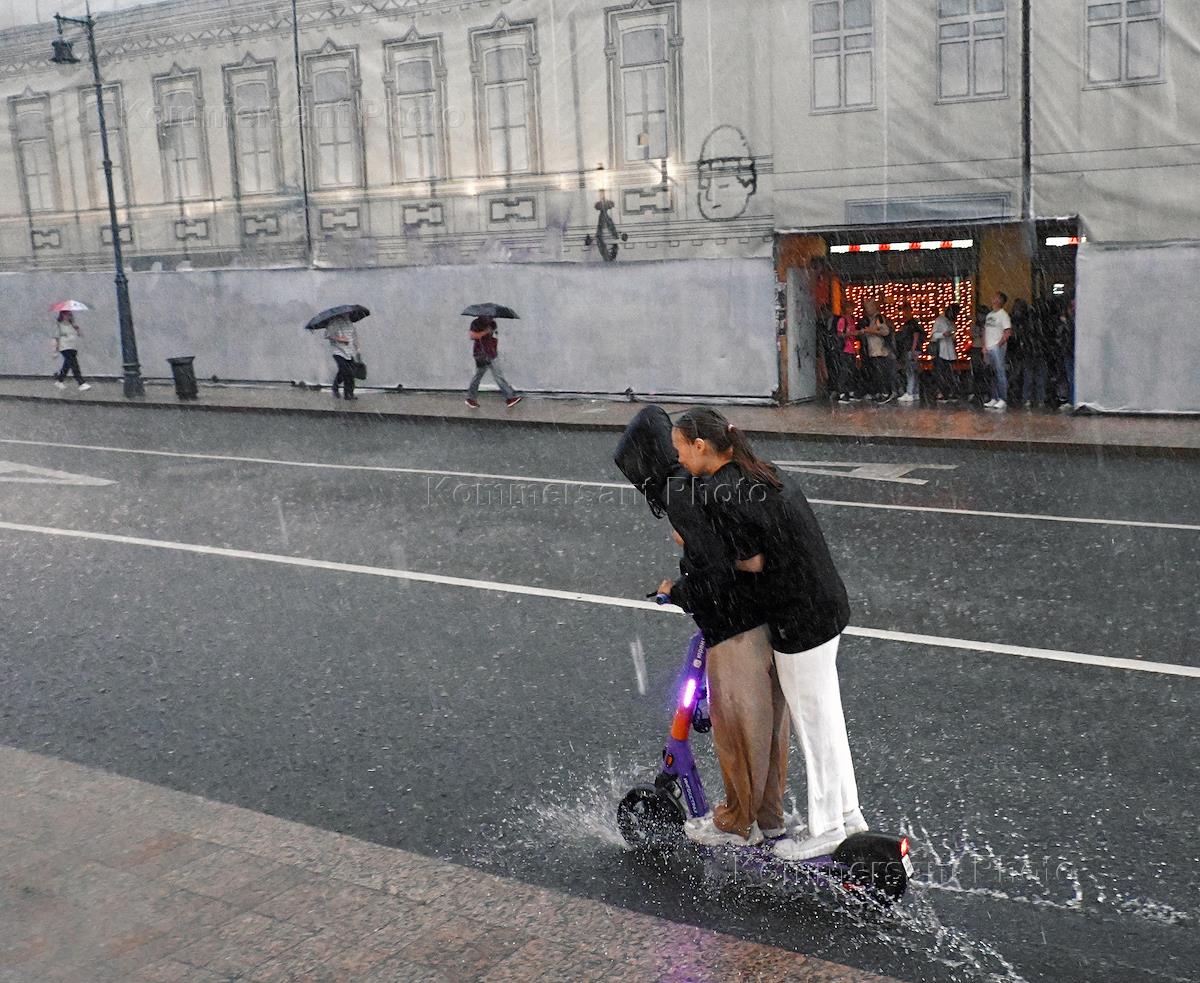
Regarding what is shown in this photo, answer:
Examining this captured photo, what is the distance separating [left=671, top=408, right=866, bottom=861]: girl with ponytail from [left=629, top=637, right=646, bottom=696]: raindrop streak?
7.06 ft

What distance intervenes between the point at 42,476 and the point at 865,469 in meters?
9.16

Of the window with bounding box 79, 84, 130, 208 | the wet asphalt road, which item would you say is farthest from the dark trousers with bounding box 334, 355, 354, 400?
the wet asphalt road

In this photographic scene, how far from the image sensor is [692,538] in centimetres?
413

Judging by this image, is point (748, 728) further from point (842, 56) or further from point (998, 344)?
point (842, 56)

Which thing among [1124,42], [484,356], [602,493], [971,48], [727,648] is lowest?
[602,493]

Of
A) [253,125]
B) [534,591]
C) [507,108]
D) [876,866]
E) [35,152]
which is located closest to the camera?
[876,866]

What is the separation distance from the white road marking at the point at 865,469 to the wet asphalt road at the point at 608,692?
64 centimetres

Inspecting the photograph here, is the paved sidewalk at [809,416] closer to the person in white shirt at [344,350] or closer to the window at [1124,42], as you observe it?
the person in white shirt at [344,350]

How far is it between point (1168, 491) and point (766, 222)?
981 centimetres

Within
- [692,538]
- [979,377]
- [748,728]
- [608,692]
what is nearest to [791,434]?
[979,377]

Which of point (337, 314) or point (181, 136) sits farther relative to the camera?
point (181, 136)

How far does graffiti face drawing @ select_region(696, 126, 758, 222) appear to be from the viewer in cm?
2019

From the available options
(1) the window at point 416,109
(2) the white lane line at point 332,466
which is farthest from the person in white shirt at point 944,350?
(1) the window at point 416,109

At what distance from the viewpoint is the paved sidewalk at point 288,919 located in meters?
3.67
